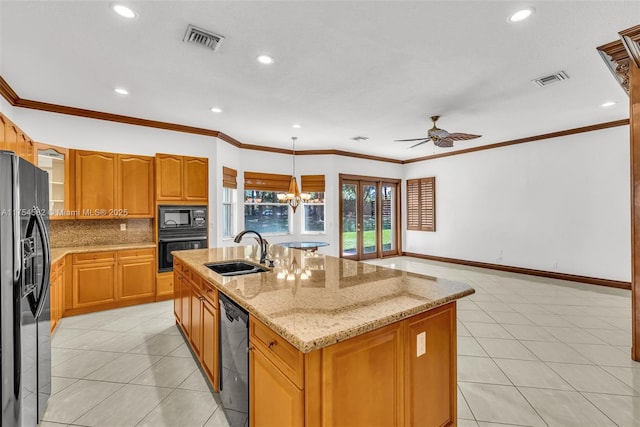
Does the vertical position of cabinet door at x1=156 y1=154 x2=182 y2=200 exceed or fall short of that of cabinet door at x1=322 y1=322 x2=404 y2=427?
it exceeds it

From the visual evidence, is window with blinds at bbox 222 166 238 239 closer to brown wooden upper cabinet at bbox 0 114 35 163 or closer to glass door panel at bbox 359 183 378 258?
brown wooden upper cabinet at bbox 0 114 35 163

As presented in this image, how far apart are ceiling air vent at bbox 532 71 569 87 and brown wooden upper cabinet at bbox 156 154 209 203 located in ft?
14.9

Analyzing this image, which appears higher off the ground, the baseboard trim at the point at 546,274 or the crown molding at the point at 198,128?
the crown molding at the point at 198,128

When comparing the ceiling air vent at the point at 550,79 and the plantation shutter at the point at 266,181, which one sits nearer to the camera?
the ceiling air vent at the point at 550,79

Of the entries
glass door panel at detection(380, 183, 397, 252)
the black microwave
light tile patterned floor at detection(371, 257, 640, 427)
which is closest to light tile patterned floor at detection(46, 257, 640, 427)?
light tile patterned floor at detection(371, 257, 640, 427)

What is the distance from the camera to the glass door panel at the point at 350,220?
7.36m

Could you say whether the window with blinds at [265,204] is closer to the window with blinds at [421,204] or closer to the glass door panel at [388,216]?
the glass door panel at [388,216]

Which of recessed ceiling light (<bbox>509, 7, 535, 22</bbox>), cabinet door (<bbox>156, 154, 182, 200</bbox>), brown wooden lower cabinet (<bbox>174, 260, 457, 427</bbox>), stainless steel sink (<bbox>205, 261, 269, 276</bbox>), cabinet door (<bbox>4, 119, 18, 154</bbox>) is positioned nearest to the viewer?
brown wooden lower cabinet (<bbox>174, 260, 457, 427</bbox>)

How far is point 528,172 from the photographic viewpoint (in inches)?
235

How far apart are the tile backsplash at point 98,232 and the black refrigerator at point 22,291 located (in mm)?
2753

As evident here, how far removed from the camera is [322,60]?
2.83 metres

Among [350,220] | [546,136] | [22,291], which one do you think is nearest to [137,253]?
[22,291]

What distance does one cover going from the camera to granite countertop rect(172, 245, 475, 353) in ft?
4.02

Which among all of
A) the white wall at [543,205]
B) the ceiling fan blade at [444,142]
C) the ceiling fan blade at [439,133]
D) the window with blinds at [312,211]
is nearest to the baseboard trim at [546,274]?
the white wall at [543,205]
